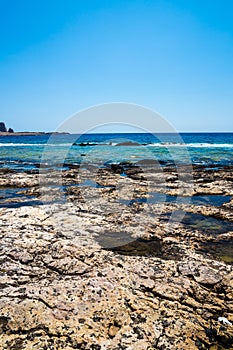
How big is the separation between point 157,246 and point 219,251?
1583mm

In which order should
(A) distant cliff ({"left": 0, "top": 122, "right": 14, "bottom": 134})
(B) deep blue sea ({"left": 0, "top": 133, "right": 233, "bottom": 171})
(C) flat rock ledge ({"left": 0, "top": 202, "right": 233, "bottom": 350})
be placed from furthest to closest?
(A) distant cliff ({"left": 0, "top": 122, "right": 14, "bottom": 134}) < (B) deep blue sea ({"left": 0, "top": 133, "right": 233, "bottom": 171}) < (C) flat rock ledge ({"left": 0, "top": 202, "right": 233, "bottom": 350})

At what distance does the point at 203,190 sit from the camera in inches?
547

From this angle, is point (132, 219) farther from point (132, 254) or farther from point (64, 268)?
point (64, 268)

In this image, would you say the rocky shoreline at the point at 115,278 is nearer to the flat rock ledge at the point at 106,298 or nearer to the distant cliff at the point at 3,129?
the flat rock ledge at the point at 106,298

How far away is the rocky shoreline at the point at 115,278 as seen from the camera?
3576mm

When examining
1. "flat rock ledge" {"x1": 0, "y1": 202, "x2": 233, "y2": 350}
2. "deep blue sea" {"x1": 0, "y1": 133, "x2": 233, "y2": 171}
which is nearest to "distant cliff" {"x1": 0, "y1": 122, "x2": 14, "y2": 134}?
"deep blue sea" {"x1": 0, "y1": 133, "x2": 233, "y2": 171}

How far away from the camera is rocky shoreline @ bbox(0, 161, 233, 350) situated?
358 cm

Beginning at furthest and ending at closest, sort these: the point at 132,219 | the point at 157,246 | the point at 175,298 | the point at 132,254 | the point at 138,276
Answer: the point at 132,219 → the point at 157,246 → the point at 132,254 → the point at 138,276 → the point at 175,298

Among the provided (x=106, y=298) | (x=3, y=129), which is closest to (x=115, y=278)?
(x=106, y=298)

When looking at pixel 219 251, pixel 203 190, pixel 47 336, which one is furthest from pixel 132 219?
pixel 203 190

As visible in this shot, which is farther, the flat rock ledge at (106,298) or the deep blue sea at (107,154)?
the deep blue sea at (107,154)

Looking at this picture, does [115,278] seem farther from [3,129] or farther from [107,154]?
[3,129]

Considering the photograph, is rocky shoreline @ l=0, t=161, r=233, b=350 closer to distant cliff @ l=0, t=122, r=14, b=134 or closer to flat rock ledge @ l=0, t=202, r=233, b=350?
flat rock ledge @ l=0, t=202, r=233, b=350

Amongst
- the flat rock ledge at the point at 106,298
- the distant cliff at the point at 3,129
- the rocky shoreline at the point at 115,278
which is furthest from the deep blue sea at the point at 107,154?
the distant cliff at the point at 3,129
